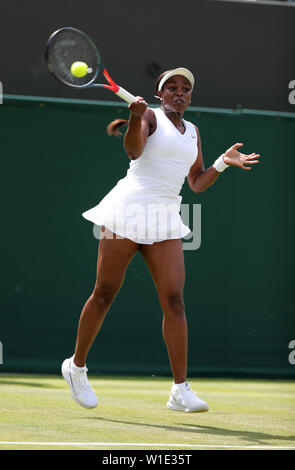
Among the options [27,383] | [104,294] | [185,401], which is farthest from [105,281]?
[27,383]

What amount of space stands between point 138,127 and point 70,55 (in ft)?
1.85

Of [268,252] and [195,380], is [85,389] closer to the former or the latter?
[195,380]

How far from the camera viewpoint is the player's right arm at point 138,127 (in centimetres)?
414

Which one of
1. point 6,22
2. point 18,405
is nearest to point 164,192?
point 18,405

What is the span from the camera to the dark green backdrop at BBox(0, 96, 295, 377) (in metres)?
7.57

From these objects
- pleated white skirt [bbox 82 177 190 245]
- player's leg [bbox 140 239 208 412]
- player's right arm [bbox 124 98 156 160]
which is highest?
player's right arm [bbox 124 98 156 160]

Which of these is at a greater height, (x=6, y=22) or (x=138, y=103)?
(x=6, y=22)

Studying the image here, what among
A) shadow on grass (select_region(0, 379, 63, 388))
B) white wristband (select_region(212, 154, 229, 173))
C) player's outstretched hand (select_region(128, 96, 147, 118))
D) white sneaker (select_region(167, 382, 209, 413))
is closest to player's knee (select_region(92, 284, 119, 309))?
white sneaker (select_region(167, 382, 209, 413))

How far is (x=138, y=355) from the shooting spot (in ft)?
25.1

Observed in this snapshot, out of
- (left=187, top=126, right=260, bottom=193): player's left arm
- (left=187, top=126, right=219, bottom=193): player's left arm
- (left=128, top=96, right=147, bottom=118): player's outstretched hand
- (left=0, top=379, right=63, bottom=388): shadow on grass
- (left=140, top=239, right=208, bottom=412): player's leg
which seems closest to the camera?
(left=128, top=96, right=147, bottom=118): player's outstretched hand

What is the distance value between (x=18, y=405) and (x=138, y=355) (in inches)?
107

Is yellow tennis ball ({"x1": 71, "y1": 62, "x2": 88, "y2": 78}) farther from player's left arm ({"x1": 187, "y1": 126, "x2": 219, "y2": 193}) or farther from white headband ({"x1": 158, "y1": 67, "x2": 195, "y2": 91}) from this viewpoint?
player's left arm ({"x1": 187, "y1": 126, "x2": 219, "y2": 193})

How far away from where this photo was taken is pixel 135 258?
7.75 m

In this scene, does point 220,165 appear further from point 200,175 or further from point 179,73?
point 179,73
